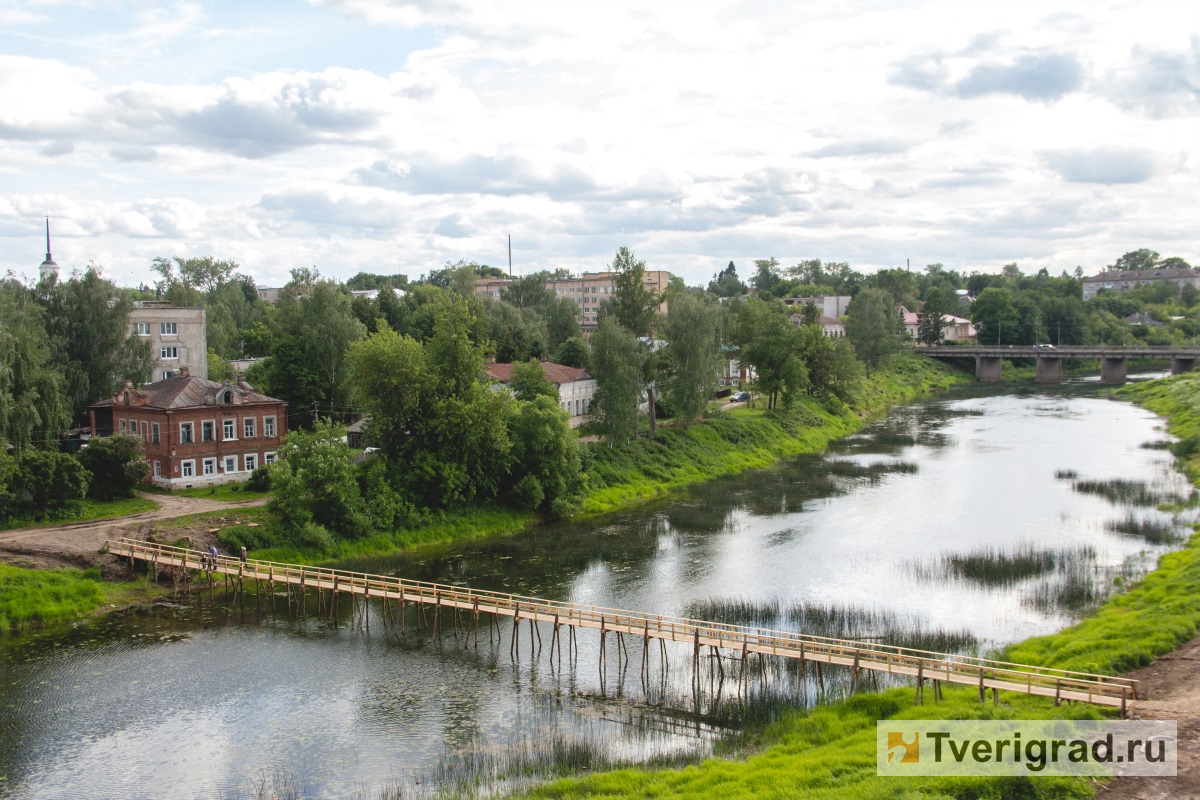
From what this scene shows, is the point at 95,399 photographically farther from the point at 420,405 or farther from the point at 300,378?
the point at 420,405

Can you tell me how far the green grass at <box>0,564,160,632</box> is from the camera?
36.8 metres

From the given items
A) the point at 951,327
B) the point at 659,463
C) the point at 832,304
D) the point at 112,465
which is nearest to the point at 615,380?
the point at 659,463

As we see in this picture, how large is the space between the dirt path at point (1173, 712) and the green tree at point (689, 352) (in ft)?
147

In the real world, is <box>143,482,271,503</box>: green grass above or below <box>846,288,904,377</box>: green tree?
below

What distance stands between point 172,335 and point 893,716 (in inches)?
2350

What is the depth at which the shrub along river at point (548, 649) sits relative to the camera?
25.7m

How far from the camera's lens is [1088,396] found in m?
115

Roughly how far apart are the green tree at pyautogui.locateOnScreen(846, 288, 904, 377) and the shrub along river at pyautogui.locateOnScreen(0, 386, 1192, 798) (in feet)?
207

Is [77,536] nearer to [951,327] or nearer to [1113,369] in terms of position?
[1113,369]

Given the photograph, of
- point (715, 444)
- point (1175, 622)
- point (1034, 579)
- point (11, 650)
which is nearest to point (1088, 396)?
point (715, 444)

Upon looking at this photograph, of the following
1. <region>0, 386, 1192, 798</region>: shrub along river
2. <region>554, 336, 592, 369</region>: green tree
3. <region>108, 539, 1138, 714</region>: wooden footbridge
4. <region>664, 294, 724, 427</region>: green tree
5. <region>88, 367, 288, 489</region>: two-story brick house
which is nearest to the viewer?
<region>0, 386, 1192, 798</region>: shrub along river

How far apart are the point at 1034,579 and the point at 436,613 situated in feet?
79.0
